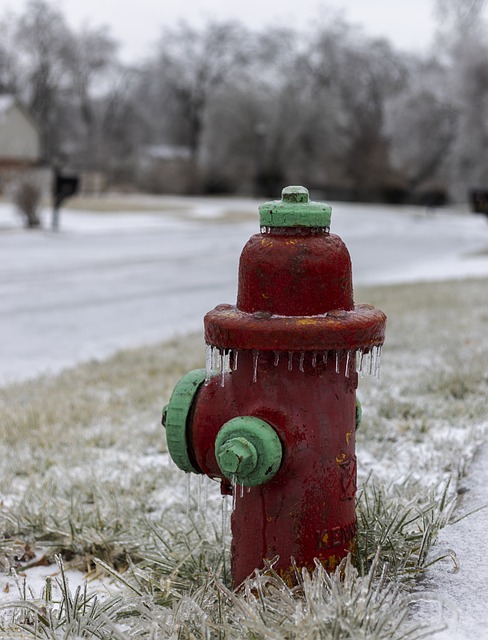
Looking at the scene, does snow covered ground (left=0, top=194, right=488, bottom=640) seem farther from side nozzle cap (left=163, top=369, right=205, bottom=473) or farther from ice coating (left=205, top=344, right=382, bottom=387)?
side nozzle cap (left=163, top=369, right=205, bottom=473)

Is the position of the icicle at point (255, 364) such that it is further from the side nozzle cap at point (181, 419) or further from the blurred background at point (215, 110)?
the blurred background at point (215, 110)

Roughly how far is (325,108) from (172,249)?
3355cm

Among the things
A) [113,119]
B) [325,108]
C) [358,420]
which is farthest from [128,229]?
[113,119]

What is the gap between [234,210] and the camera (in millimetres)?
Answer: 34625

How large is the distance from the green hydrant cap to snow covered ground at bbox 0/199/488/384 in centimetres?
391

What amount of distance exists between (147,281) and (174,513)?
9.00 m

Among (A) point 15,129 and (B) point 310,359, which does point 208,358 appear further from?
(A) point 15,129

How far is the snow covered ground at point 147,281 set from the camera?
2.23 metres

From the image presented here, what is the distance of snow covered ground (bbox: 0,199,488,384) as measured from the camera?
726 centimetres

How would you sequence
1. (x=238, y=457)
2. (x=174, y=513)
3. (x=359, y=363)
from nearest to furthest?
(x=238, y=457) → (x=359, y=363) → (x=174, y=513)

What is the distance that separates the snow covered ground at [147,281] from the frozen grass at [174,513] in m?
0.13

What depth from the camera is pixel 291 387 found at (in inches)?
74.0

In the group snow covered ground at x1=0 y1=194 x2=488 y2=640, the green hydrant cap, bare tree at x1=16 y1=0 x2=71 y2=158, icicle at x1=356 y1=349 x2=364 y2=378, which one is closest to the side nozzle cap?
the green hydrant cap

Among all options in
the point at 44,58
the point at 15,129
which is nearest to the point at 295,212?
the point at 15,129
